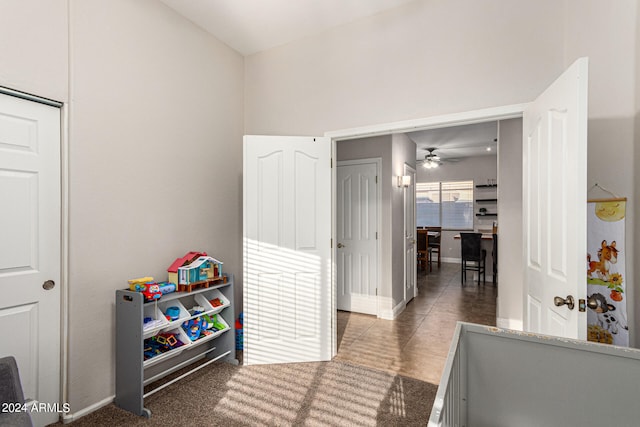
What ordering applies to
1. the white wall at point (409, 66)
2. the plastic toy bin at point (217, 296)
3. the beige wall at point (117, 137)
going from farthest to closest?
the plastic toy bin at point (217, 296) < the white wall at point (409, 66) < the beige wall at point (117, 137)

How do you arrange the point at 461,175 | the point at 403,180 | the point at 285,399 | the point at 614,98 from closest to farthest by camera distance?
the point at 614,98, the point at 285,399, the point at 403,180, the point at 461,175

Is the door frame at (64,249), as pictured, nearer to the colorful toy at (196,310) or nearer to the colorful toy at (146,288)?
the colorful toy at (146,288)

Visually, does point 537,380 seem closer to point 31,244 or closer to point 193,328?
point 193,328

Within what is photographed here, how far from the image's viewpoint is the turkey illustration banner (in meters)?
1.63

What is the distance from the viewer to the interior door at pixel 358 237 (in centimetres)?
431

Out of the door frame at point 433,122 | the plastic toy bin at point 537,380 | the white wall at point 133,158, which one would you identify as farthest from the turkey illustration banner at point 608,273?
the white wall at point 133,158

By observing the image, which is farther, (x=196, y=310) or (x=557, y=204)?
(x=196, y=310)

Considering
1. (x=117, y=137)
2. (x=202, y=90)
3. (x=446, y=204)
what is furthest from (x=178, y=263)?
(x=446, y=204)

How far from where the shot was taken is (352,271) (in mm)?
4461

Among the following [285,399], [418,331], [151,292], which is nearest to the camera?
[151,292]

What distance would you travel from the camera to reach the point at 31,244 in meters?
1.91

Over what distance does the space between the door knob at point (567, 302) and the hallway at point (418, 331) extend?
4.43 ft

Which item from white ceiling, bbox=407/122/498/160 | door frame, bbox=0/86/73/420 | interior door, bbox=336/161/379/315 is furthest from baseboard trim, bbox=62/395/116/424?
white ceiling, bbox=407/122/498/160

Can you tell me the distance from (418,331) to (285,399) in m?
1.95
